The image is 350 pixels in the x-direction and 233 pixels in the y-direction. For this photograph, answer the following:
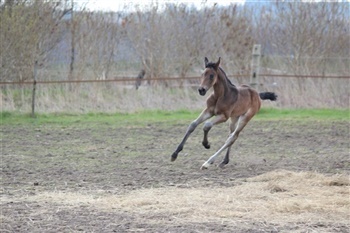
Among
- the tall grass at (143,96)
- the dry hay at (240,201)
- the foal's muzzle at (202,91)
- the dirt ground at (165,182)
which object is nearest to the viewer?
the dirt ground at (165,182)

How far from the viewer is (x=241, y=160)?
433 inches

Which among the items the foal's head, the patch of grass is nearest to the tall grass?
Result: the patch of grass

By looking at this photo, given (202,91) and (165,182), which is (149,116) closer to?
(202,91)

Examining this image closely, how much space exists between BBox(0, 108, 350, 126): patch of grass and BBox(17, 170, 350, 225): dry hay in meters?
7.90

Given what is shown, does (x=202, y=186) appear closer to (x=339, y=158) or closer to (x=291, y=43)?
(x=339, y=158)

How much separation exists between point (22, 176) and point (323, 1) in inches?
626

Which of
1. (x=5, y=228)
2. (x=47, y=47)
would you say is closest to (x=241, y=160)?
(x=5, y=228)

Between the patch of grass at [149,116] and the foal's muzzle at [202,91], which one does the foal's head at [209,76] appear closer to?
the foal's muzzle at [202,91]

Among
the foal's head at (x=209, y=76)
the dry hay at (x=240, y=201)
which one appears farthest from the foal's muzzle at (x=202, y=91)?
the dry hay at (x=240, y=201)

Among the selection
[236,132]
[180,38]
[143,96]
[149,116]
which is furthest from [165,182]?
[180,38]

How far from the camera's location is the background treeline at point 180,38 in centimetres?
2038

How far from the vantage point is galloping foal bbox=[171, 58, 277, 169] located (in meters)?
9.98

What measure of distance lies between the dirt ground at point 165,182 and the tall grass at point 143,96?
3230 millimetres

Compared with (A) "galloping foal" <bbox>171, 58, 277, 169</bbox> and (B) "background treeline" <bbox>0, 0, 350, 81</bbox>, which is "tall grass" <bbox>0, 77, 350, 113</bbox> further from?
(A) "galloping foal" <bbox>171, 58, 277, 169</bbox>
